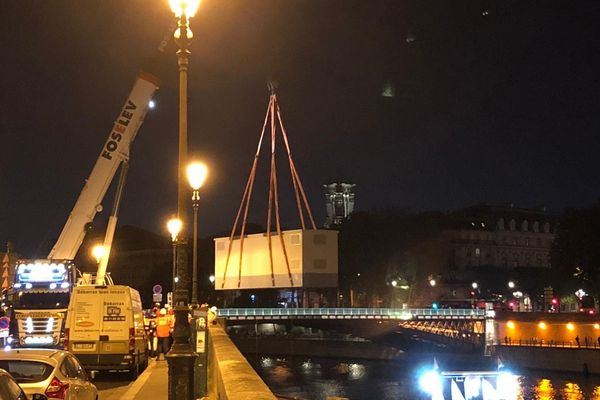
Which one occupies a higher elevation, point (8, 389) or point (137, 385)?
point (8, 389)

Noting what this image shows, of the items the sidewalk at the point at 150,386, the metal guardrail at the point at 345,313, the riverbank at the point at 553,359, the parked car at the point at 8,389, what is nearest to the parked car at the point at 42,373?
the parked car at the point at 8,389

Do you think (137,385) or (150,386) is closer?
(150,386)

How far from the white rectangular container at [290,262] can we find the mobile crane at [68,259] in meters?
35.7

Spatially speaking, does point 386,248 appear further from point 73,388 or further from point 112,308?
point 73,388

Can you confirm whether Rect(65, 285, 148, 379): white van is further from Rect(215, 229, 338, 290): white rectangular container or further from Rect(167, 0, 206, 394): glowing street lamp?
Rect(215, 229, 338, 290): white rectangular container

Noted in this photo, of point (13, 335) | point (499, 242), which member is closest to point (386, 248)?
point (499, 242)

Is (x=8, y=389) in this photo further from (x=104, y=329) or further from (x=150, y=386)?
(x=104, y=329)

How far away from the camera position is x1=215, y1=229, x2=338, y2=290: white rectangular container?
2950 inches

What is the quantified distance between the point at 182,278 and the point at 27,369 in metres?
2.83

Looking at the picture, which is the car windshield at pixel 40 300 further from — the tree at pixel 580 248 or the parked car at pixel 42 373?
the tree at pixel 580 248

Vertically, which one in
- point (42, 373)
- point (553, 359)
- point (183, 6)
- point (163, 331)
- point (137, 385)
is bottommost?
point (553, 359)

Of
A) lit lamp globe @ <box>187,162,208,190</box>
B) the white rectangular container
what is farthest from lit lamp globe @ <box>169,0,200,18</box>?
the white rectangular container

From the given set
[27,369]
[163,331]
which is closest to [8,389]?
[27,369]

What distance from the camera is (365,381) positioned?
235 feet
